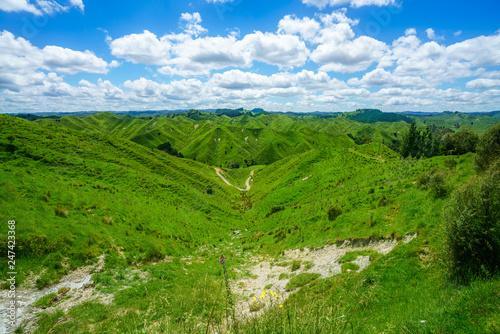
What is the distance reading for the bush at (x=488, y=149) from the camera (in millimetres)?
15059

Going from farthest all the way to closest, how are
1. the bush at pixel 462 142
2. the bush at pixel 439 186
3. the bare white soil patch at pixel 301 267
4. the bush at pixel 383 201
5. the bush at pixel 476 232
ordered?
the bush at pixel 462 142 → the bush at pixel 383 201 → the bush at pixel 439 186 → the bare white soil patch at pixel 301 267 → the bush at pixel 476 232

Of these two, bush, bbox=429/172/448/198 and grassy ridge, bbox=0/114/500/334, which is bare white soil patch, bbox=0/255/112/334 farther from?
bush, bbox=429/172/448/198

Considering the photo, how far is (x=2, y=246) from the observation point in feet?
45.3

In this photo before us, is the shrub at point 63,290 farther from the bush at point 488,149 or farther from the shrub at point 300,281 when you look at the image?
the bush at point 488,149

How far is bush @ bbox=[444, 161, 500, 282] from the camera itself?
7.77 meters

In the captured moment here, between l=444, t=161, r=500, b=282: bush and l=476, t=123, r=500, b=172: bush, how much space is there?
9.64 metres

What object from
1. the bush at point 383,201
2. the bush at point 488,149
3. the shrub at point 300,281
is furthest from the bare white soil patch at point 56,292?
the bush at point 488,149

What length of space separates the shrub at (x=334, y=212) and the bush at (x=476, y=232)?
49.6 feet

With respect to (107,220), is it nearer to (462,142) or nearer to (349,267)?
(349,267)

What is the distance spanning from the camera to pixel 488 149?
1581cm

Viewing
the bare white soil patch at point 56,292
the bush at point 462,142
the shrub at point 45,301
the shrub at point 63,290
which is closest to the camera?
the bare white soil patch at point 56,292

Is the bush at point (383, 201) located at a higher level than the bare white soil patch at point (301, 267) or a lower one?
higher

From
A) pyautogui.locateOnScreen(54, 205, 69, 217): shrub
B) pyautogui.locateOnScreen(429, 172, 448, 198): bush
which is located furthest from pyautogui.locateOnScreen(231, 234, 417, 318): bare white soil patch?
pyautogui.locateOnScreen(54, 205, 69, 217): shrub

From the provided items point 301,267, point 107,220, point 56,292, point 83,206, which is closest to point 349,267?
point 301,267
